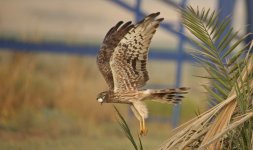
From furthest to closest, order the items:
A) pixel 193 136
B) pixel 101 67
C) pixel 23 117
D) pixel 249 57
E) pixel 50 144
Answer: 1. pixel 23 117
2. pixel 50 144
3. pixel 101 67
4. pixel 249 57
5. pixel 193 136

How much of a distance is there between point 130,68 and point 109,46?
139 mm

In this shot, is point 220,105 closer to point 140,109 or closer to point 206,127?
point 206,127

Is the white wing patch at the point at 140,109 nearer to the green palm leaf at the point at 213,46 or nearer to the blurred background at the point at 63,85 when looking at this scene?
the green palm leaf at the point at 213,46

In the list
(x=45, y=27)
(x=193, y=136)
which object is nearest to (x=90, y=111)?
(x=45, y=27)

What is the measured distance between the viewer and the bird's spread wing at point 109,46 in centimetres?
293

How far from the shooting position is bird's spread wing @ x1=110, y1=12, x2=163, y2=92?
116 inches

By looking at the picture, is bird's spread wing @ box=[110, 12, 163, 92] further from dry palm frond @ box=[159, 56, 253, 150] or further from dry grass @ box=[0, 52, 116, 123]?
dry grass @ box=[0, 52, 116, 123]

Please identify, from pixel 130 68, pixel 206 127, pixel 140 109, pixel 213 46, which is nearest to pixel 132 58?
pixel 130 68

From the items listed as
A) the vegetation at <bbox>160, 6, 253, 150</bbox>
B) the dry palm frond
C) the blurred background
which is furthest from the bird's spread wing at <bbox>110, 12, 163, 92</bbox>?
the blurred background

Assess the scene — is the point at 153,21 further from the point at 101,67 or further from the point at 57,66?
the point at 57,66

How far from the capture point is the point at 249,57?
9.07ft

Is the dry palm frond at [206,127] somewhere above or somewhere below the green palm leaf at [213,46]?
below

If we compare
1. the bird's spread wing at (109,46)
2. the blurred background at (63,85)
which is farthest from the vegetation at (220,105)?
the blurred background at (63,85)

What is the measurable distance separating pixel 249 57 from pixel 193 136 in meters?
0.42
